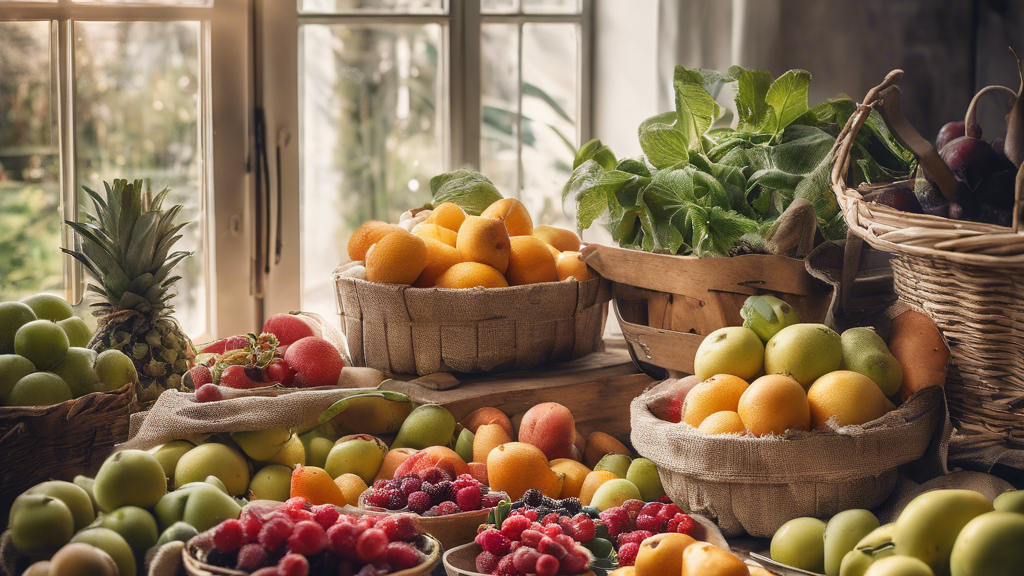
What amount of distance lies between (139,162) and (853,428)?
→ 1453 mm

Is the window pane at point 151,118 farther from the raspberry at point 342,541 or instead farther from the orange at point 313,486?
the raspberry at point 342,541

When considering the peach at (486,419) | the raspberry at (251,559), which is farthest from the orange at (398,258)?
the raspberry at (251,559)

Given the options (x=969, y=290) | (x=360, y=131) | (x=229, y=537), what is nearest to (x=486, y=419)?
(x=229, y=537)

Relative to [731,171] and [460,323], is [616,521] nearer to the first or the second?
[460,323]

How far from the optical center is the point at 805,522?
1055 millimetres

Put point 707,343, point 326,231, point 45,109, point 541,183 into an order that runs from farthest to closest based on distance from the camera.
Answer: point 541,183 < point 326,231 < point 45,109 < point 707,343

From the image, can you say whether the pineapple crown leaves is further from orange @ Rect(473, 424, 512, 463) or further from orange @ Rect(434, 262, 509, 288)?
orange @ Rect(473, 424, 512, 463)

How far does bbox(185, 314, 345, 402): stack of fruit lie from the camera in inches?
54.6

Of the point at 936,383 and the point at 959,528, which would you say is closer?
the point at 959,528

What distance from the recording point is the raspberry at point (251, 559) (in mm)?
800

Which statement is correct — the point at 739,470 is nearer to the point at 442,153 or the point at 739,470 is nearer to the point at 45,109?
the point at 442,153

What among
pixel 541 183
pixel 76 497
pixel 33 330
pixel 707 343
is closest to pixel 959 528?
pixel 707 343

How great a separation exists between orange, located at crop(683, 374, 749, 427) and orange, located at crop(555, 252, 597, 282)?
45 cm

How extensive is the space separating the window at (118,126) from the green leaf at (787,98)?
1.10 m
